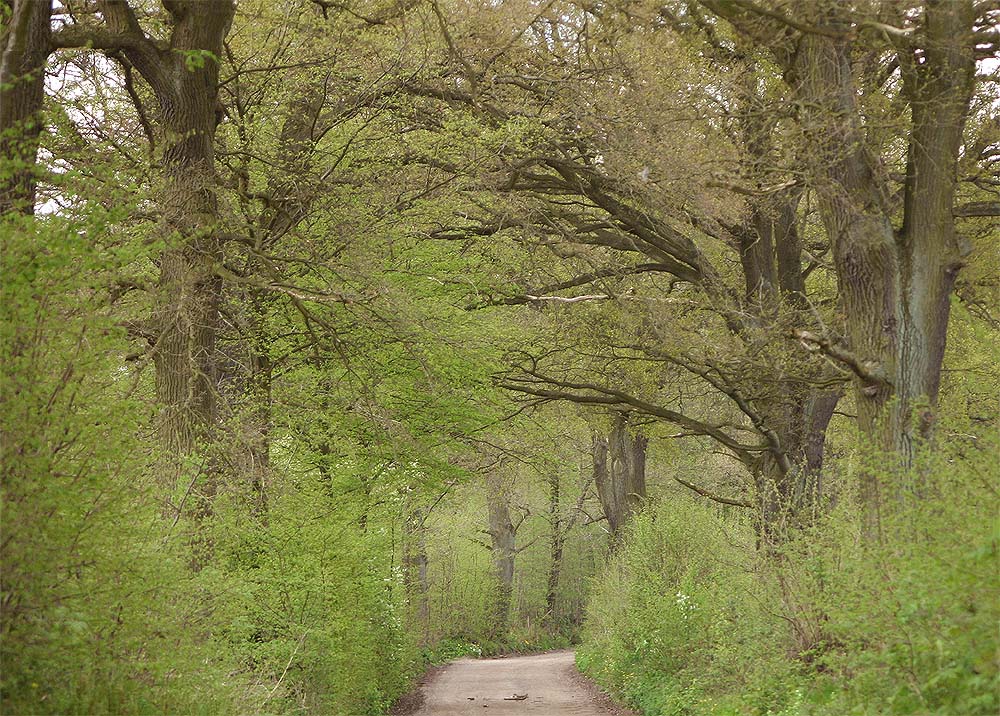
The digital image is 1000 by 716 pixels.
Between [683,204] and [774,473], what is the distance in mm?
4877

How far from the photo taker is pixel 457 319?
636 inches

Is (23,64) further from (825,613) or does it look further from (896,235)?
(825,613)

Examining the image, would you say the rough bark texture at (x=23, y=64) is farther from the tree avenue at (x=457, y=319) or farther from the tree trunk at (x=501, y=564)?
the tree trunk at (x=501, y=564)

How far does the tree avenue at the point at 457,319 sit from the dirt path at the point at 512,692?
98 cm

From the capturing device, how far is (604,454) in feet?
107

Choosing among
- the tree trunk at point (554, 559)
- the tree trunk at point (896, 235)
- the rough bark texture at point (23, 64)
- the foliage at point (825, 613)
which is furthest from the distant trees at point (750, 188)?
the tree trunk at point (554, 559)

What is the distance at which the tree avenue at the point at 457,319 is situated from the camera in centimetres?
655

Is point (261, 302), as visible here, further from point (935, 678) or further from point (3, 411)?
point (935, 678)

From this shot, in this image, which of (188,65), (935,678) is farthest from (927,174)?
(188,65)

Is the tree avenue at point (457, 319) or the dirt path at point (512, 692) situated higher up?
the tree avenue at point (457, 319)

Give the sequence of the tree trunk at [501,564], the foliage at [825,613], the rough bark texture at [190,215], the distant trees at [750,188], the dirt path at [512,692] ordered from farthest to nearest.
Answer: the tree trunk at [501,564]
the dirt path at [512,692]
the rough bark texture at [190,215]
the distant trees at [750,188]
the foliage at [825,613]

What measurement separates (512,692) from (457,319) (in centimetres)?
850

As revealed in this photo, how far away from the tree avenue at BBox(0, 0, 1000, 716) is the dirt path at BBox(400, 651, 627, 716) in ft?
3.23

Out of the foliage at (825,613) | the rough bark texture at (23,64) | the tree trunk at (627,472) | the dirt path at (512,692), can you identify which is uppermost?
the rough bark texture at (23,64)
